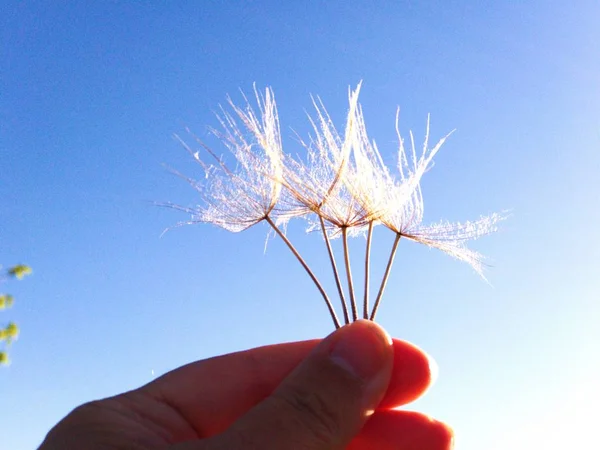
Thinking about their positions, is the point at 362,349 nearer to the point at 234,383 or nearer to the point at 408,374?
the point at 408,374

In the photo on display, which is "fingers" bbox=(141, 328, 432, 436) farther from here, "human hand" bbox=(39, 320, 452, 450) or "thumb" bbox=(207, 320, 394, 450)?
"thumb" bbox=(207, 320, 394, 450)

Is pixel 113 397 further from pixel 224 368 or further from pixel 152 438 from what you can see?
pixel 224 368

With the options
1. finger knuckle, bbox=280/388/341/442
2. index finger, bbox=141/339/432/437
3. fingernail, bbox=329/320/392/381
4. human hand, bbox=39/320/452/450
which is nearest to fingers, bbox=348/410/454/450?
human hand, bbox=39/320/452/450

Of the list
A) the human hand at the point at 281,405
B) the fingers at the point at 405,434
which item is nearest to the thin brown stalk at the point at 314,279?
the human hand at the point at 281,405

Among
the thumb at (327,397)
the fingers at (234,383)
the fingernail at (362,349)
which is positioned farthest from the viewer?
the fingers at (234,383)

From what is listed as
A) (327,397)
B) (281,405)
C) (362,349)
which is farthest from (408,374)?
(281,405)

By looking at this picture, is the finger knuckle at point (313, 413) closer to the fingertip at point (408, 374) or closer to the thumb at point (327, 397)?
the thumb at point (327, 397)

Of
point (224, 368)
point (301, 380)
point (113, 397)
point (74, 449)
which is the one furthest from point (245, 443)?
point (224, 368)
